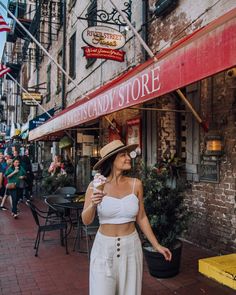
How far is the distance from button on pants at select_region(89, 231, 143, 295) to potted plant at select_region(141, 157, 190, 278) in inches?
79.3

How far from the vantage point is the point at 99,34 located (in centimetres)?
827

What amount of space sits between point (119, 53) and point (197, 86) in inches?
119

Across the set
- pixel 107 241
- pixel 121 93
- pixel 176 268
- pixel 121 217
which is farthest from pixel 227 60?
pixel 176 268

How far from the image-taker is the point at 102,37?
331 inches

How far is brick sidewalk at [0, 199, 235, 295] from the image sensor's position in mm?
4594

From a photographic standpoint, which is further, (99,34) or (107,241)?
(99,34)

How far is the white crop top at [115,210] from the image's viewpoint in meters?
2.85

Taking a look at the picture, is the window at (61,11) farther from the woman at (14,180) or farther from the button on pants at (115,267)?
the button on pants at (115,267)

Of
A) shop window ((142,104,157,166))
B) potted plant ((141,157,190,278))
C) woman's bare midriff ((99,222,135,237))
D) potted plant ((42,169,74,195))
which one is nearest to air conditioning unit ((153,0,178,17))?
shop window ((142,104,157,166))

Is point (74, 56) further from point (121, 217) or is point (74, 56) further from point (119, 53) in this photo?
point (121, 217)

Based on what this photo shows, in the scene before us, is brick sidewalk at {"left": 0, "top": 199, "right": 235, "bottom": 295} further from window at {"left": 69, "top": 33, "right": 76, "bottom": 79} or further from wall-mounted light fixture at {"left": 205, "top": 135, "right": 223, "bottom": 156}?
window at {"left": 69, "top": 33, "right": 76, "bottom": 79}

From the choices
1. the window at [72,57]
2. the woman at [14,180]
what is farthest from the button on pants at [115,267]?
the window at [72,57]

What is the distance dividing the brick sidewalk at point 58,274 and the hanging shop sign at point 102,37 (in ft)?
14.9

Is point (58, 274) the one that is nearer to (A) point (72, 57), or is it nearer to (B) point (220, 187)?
(B) point (220, 187)
